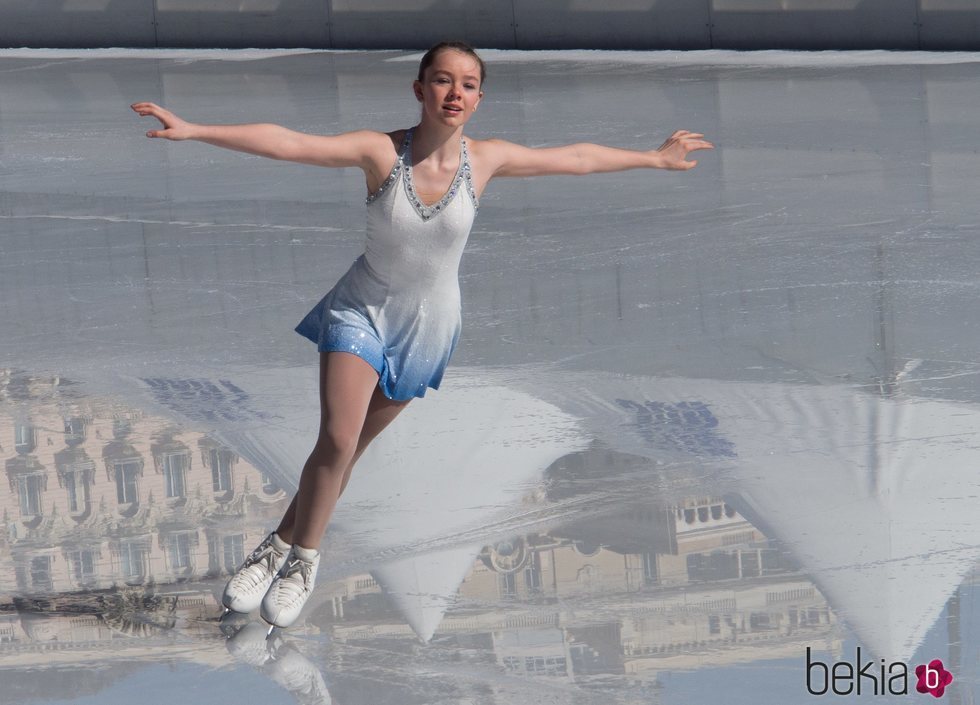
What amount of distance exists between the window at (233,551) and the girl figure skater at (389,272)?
38 centimetres

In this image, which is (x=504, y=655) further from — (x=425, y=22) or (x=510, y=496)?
A: (x=425, y=22)

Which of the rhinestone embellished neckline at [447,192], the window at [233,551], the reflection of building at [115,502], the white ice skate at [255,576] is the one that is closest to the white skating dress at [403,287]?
the rhinestone embellished neckline at [447,192]

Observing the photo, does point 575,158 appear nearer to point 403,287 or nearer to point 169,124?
point 403,287

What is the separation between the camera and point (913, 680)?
359 cm

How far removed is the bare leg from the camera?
12.8ft

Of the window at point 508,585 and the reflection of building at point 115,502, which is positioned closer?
the window at point 508,585

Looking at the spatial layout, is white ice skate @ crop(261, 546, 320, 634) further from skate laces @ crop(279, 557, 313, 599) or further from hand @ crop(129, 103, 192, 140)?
hand @ crop(129, 103, 192, 140)

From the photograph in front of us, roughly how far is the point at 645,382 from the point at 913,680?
2.57 meters

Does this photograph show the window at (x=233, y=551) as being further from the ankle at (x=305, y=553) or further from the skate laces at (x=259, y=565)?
the ankle at (x=305, y=553)

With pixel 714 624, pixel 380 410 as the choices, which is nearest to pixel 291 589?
pixel 380 410

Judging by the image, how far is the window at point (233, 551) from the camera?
453 centimetres

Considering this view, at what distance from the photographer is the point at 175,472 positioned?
5.29 m

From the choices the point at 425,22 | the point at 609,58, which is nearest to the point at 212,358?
the point at 609,58

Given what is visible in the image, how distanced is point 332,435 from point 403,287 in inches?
16.3
